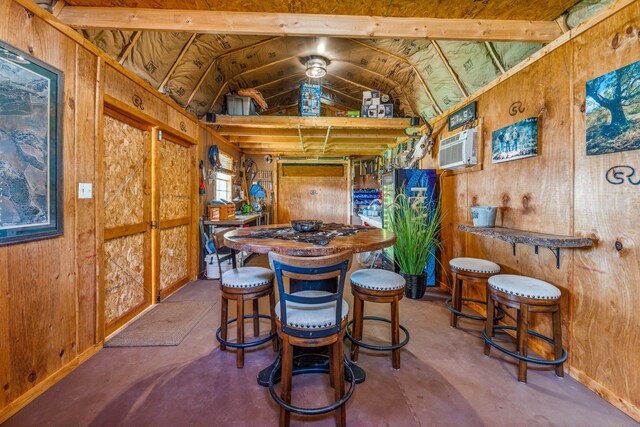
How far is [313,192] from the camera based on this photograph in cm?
656

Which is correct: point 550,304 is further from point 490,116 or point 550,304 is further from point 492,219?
point 490,116

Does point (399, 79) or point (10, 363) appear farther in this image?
point (399, 79)

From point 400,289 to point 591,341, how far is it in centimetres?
123

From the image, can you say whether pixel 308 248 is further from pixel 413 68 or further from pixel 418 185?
pixel 413 68

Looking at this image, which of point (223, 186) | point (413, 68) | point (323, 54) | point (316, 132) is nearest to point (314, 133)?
point (316, 132)

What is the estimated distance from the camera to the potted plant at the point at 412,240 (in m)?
3.02

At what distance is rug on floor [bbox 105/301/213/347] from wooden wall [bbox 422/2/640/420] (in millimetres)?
2932

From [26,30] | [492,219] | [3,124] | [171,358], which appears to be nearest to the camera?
[3,124]

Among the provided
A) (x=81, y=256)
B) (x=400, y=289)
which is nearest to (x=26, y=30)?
(x=81, y=256)

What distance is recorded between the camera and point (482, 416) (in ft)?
4.84

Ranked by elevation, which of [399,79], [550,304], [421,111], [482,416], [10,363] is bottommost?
[482,416]

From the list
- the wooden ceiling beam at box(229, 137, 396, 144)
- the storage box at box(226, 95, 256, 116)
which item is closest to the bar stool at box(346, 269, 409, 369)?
the storage box at box(226, 95, 256, 116)

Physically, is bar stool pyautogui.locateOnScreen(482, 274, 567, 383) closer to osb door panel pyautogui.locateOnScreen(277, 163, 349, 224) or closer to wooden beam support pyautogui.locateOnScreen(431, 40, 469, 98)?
wooden beam support pyautogui.locateOnScreen(431, 40, 469, 98)

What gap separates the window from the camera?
4731 mm
